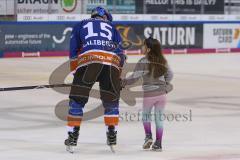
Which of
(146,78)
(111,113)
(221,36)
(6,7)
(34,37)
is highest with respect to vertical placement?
(6,7)

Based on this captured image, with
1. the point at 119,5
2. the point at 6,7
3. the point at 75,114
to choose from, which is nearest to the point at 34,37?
the point at 6,7

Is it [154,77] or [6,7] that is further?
[6,7]

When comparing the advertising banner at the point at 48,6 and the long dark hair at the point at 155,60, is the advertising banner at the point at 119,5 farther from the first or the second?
the long dark hair at the point at 155,60

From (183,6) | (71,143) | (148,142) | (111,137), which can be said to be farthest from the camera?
(183,6)

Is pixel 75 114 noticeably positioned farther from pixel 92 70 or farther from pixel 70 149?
pixel 92 70

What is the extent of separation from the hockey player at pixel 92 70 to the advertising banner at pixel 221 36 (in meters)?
24.2

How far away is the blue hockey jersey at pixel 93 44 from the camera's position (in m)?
8.68

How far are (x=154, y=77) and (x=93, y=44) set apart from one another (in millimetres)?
866

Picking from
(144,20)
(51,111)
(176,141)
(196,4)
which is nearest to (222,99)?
(51,111)

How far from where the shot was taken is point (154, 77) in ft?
29.0

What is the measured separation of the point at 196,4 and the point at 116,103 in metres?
25.7

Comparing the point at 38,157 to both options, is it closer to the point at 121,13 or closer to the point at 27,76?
the point at 27,76

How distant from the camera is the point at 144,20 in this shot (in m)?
31.3

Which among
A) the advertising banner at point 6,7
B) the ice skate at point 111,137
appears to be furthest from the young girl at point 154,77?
the advertising banner at point 6,7
